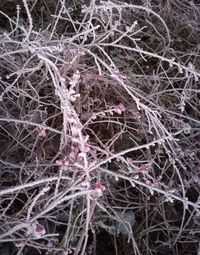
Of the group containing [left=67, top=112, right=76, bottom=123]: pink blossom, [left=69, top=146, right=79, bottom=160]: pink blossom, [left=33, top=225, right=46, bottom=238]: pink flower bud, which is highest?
[left=67, top=112, right=76, bottom=123]: pink blossom

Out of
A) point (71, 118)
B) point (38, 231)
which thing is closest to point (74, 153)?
point (71, 118)

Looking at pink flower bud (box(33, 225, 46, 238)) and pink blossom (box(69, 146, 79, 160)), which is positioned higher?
pink blossom (box(69, 146, 79, 160))

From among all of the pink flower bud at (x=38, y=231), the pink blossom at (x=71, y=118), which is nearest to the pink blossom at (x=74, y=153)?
the pink blossom at (x=71, y=118)

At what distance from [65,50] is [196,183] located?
17.7 inches

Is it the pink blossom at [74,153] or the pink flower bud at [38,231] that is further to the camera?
the pink blossom at [74,153]

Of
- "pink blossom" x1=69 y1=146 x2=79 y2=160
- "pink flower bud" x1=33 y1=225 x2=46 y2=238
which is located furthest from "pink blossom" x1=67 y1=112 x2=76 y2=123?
"pink flower bud" x1=33 y1=225 x2=46 y2=238

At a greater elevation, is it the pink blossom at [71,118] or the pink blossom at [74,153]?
the pink blossom at [71,118]

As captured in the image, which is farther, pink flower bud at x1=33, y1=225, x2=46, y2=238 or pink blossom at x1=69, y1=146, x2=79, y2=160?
pink blossom at x1=69, y1=146, x2=79, y2=160

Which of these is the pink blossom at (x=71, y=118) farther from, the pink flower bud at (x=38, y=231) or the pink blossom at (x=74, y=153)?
the pink flower bud at (x=38, y=231)

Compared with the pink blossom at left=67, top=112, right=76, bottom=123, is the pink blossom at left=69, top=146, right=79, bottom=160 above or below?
below

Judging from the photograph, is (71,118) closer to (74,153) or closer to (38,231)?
(74,153)

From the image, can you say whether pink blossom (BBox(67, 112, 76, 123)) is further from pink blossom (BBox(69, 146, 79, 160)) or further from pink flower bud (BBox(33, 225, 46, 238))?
pink flower bud (BBox(33, 225, 46, 238))

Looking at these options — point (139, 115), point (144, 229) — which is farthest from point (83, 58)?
point (144, 229)

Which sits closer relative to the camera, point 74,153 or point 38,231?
point 38,231
